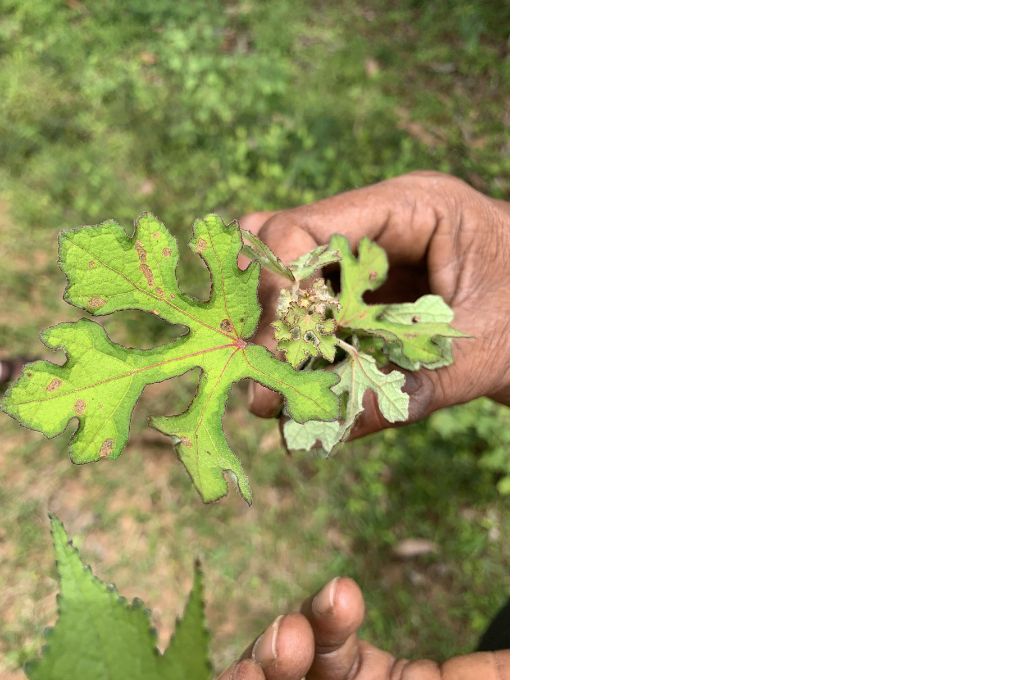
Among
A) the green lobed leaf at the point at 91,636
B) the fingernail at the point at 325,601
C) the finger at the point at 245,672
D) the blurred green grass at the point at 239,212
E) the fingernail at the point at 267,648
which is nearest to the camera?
the green lobed leaf at the point at 91,636

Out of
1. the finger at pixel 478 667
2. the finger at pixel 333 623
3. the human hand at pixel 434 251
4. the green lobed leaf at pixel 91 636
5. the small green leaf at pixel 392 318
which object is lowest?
the finger at pixel 478 667

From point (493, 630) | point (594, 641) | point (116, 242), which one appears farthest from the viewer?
point (493, 630)

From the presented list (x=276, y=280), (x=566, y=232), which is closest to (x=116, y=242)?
(x=276, y=280)

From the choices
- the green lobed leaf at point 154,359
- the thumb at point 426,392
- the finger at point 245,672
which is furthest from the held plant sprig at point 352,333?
the finger at point 245,672

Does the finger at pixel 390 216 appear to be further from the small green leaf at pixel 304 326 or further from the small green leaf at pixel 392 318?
the small green leaf at pixel 304 326

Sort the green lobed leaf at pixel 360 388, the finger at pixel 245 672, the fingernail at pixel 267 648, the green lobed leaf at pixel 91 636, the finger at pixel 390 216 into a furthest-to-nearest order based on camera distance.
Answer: the finger at pixel 390 216
the fingernail at pixel 267 648
the finger at pixel 245 672
the green lobed leaf at pixel 360 388
the green lobed leaf at pixel 91 636

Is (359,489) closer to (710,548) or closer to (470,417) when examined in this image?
(470,417)
